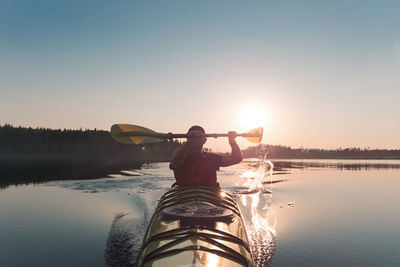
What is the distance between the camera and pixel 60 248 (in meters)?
8.16

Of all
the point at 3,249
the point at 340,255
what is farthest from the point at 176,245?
the point at 3,249

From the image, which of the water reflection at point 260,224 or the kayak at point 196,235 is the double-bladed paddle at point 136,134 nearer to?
the water reflection at point 260,224

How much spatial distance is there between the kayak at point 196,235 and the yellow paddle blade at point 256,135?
Result: 11.1ft

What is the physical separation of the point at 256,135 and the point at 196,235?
505 cm

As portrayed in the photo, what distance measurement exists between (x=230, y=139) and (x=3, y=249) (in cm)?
668

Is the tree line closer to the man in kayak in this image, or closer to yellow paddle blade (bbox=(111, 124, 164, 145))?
yellow paddle blade (bbox=(111, 124, 164, 145))

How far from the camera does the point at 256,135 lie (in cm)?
876

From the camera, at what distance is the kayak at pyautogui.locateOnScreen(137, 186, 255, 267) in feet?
12.5

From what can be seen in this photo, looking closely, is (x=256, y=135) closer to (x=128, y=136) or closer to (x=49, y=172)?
(x=128, y=136)

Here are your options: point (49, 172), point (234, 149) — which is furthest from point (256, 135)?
point (49, 172)

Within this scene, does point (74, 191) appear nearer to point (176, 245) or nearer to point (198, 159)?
point (198, 159)

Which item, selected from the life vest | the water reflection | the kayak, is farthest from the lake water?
the kayak

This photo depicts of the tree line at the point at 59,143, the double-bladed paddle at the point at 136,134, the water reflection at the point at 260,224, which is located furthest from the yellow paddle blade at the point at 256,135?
the tree line at the point at 59,143

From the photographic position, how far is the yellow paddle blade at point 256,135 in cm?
878
